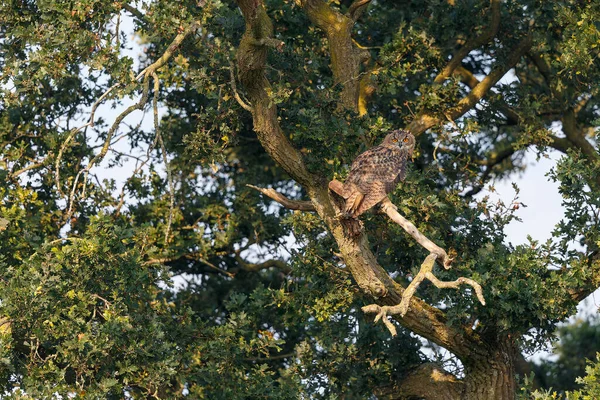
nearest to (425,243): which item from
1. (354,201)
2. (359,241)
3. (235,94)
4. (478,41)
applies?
(354,201)

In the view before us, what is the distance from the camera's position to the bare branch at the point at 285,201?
10.3 m

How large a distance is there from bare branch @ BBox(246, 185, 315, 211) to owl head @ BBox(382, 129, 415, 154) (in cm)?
98

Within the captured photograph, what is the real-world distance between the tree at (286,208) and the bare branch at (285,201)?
0.06 feet

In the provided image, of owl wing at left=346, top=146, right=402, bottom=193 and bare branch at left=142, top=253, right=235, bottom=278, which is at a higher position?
bare branch at left=142, top=253, right=235, bottom=278

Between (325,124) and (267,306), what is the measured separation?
2.89 m

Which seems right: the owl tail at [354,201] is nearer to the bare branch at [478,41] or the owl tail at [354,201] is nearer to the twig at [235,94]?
the twig at [235,94]

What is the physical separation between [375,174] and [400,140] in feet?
2.80

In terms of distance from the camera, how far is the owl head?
10727 millimetres

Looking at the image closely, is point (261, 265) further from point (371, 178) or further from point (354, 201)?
point (354, 201)

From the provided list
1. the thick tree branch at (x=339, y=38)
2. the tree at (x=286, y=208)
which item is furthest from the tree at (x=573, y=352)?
the thick tree branch at (x=339, y=38)

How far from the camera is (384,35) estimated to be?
1420 cm

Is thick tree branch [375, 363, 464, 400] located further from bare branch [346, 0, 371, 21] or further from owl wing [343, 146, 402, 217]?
bare branch [346, 0, 371, 21]

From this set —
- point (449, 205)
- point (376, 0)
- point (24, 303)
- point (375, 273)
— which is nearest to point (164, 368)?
point (24, 303)

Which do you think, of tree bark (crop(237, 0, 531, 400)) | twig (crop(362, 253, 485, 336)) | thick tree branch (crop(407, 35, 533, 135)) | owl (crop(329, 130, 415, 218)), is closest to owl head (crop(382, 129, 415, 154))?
owl (crop(329, 130, 415, 218))
